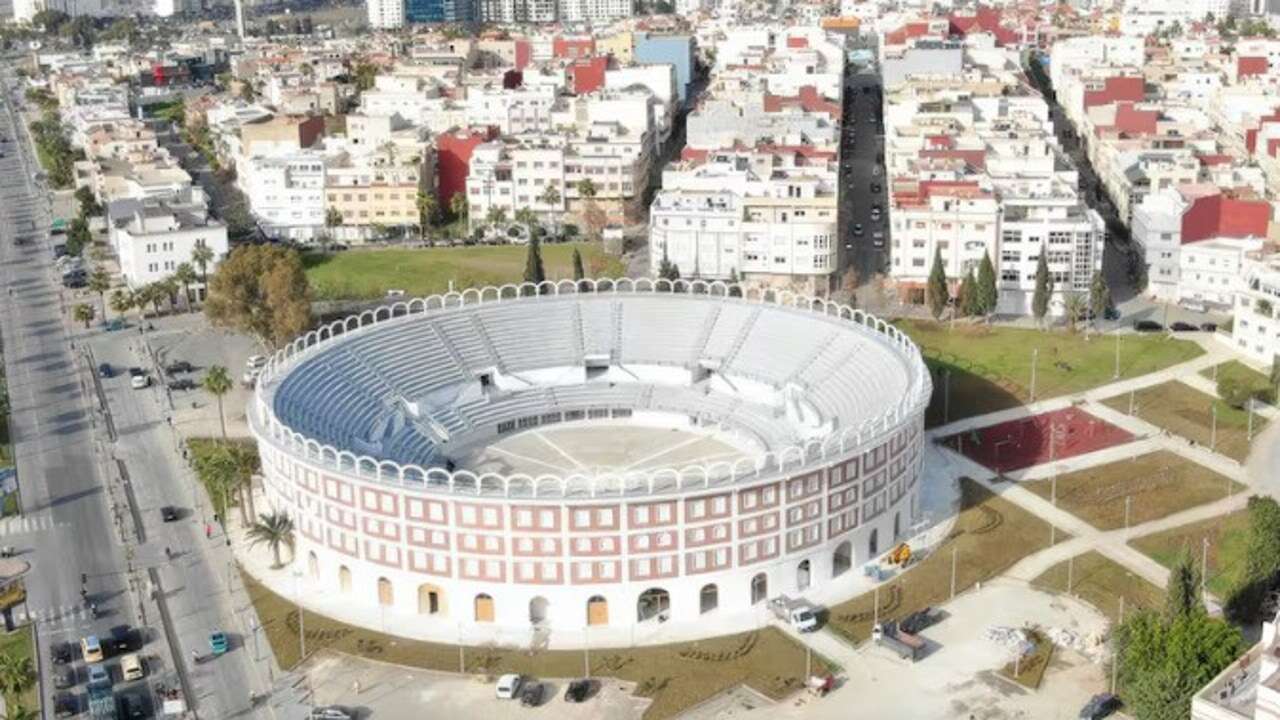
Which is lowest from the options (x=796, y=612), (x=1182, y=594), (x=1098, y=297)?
(x=796, y=612)

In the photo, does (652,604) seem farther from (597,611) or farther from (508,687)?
(508,687)

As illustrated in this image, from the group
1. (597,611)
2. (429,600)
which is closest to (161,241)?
(429,600)

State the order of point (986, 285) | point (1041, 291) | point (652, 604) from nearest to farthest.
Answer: point (652, 604) < point (1041, 291) < point (986, 285)

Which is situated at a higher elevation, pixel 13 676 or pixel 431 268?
pixel 431 268

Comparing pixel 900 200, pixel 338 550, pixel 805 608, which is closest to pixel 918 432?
pixel 805 608

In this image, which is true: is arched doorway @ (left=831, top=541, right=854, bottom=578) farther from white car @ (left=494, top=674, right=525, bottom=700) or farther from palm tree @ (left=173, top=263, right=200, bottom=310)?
palm tree @ (left=173, top=263, right=200, bottom=310)

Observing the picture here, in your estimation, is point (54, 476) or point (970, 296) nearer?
point (54, 476)

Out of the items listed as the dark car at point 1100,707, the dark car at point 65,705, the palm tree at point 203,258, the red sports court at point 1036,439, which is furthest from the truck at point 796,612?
the palm tree at point 203,258
